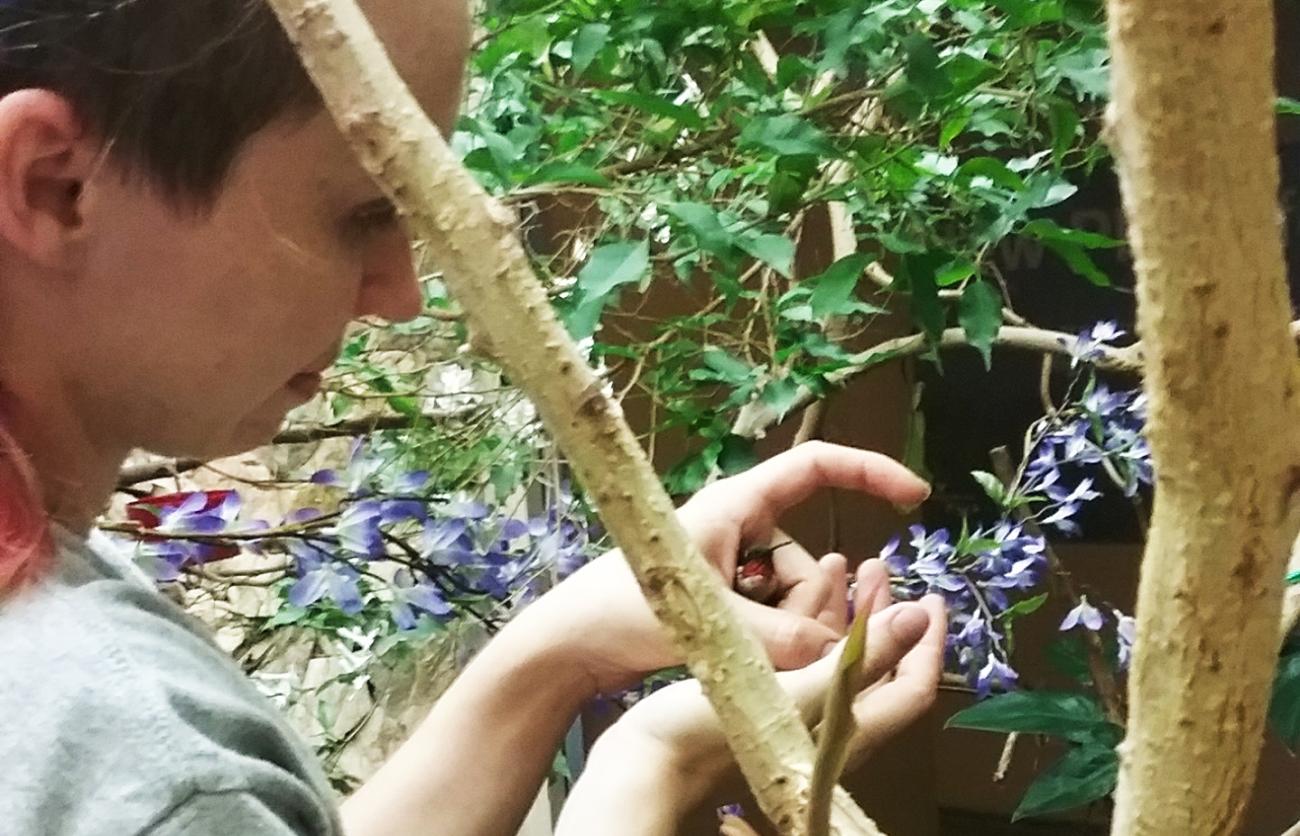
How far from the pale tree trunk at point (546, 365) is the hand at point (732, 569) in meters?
0.24

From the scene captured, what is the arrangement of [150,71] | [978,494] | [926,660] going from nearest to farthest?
[150,71], [926,660], [978,494]

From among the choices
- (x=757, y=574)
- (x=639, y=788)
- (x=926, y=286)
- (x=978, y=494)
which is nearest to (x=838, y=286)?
(x=926, y=286)

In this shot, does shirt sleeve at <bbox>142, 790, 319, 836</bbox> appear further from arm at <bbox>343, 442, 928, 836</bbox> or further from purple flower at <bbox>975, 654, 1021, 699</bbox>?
purple flower at <bbox>975, 654, 1021, 699</bbox>

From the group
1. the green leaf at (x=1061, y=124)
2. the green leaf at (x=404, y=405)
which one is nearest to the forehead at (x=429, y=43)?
the green leaf at (x=1061, y=124)

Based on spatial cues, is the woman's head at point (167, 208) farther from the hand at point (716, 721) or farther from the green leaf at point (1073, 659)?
the green leaf at point (1073, 659)

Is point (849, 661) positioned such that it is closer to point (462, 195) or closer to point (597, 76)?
point (462, 195)

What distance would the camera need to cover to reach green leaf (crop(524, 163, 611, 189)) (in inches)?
21.7

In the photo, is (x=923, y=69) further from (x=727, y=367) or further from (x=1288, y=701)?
(x=1288, y=701)

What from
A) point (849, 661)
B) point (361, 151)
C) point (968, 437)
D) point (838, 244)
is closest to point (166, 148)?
point (361, 151)

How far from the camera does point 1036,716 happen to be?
0.69 meters

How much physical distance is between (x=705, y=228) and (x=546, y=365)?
303 millimetres

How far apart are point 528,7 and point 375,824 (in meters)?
0.36

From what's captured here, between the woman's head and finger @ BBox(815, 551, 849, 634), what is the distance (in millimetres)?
236

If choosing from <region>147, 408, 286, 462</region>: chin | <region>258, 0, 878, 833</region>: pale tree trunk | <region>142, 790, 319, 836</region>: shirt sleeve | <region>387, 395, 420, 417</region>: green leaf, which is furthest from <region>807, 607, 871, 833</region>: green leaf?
<region>387, 395, 420, 417</region>: green leaf
